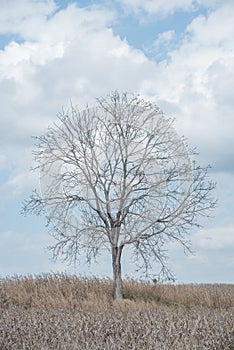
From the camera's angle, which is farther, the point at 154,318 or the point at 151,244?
the point at 151,244

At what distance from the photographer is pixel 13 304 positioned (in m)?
23.8

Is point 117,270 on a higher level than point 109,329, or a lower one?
higher

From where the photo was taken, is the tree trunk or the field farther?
the tree trunk

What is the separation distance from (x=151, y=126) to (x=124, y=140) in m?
1.19

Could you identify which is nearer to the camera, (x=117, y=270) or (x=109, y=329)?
(x=109, y=329)

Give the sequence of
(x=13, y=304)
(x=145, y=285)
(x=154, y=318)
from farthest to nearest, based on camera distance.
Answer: (x=145, y=285) → (x=13, y=304) → (x=154, y=318)

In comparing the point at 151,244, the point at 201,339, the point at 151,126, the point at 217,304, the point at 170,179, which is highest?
the point at 151,126

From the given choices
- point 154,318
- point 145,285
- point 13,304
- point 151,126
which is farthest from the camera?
point 145,285

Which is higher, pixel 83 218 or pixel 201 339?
pixel 83 218

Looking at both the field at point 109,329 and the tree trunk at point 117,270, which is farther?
the tree trunk at point 117,270

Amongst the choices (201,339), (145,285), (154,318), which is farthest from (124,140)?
(201,339)

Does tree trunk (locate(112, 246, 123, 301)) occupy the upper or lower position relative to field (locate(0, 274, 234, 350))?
upper

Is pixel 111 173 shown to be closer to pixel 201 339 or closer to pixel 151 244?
pixel 151 244

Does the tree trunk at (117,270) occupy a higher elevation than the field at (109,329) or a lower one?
higher
